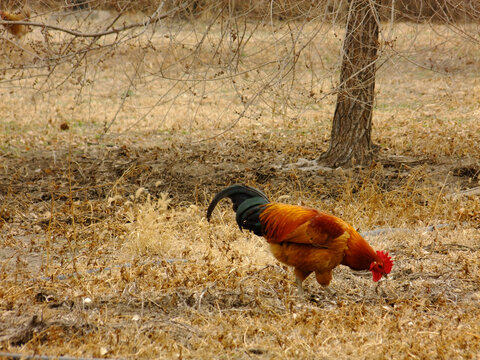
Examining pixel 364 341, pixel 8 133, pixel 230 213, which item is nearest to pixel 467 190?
pixel 230 213

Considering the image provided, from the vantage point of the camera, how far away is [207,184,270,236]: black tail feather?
4.36 m

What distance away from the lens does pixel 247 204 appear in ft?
14.5

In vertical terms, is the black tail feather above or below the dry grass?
above

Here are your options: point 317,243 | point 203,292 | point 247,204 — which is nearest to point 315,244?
point 317,243

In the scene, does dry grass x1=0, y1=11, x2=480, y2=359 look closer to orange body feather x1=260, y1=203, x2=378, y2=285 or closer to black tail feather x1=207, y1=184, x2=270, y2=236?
orange body feather x1=260, y1=203, x2=378, y2=285

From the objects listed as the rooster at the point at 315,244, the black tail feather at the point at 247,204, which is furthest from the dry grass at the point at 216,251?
the black tail feather at the point at 247,204

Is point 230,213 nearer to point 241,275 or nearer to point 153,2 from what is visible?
point 241,275

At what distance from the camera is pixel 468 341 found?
334 cm

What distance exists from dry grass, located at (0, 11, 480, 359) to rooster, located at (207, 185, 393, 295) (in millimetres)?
278

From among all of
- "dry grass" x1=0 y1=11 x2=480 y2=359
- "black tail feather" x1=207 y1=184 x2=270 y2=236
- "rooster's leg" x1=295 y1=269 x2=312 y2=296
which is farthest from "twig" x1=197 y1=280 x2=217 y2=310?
"rooster's leg" x1=295 y1=269 x2=312 y2=296

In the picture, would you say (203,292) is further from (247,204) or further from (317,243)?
(317,243)

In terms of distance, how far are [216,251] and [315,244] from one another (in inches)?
54.5

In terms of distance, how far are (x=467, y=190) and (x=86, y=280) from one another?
4703 millimetres

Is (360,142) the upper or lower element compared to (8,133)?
upper
